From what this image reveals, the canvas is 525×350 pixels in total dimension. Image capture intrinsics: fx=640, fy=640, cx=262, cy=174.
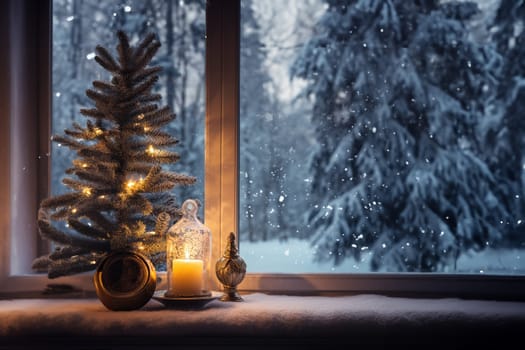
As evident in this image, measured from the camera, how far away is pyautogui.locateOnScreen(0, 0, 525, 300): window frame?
1.98m

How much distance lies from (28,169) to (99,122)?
0.37m

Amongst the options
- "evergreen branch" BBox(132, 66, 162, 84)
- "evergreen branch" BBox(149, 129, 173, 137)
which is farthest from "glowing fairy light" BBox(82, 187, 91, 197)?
"evergreen branch" BBox(132, 66, 162, 84)

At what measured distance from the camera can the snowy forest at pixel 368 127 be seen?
2.00 m

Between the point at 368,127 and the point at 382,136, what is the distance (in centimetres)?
5

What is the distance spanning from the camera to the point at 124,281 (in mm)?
1759

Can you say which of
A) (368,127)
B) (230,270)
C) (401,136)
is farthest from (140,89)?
(401,136)

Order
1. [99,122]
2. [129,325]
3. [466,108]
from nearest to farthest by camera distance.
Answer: [129,325] < [99,122] < [466,108]

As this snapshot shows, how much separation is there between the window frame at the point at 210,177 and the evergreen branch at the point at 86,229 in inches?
9.3

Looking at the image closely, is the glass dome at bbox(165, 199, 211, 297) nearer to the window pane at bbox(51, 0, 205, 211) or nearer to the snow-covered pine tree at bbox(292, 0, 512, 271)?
the window pane at bbox(51, 0, 205, 211)

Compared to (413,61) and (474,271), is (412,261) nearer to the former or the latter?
(474,271)

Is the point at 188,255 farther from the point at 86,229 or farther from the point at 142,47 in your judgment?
the point at 142,47

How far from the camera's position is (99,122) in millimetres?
1889

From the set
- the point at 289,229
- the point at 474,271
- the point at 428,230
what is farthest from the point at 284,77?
the point at 474,271

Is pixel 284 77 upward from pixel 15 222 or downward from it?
upward
